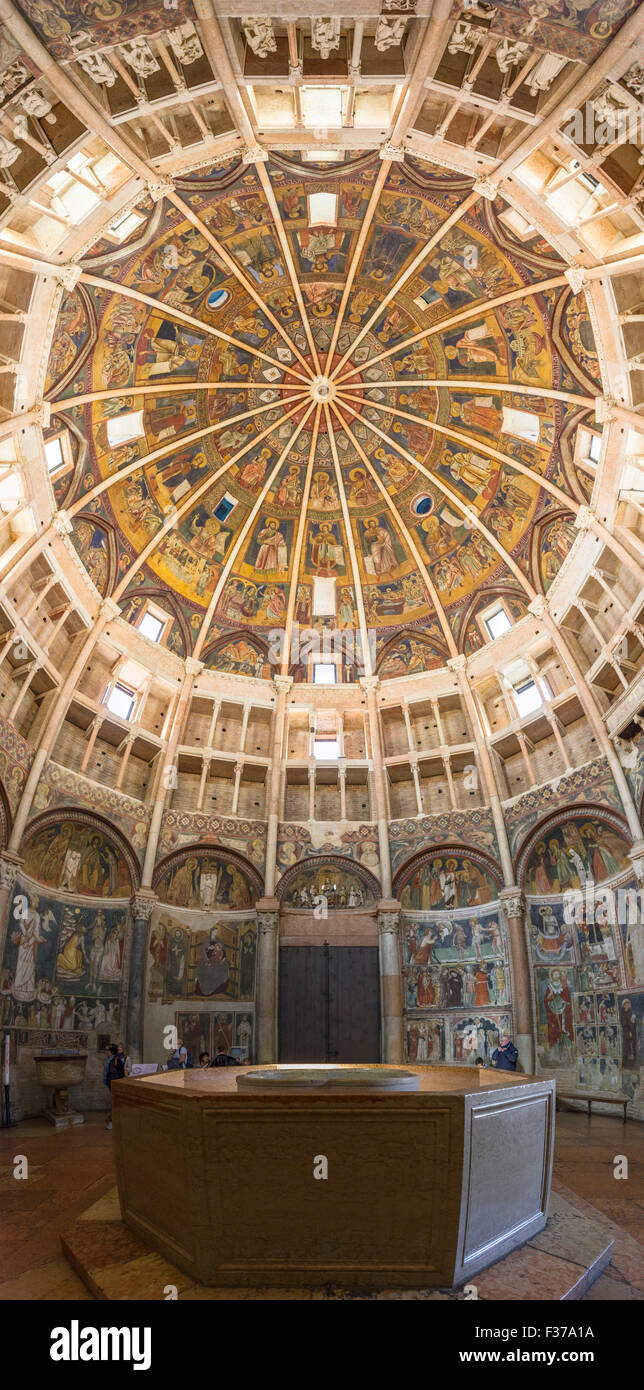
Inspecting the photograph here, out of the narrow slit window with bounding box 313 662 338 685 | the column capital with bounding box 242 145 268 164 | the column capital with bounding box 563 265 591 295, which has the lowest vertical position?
the narrow slit window with bounding box 313 662 338 685

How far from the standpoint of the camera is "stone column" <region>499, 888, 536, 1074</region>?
2291 cm

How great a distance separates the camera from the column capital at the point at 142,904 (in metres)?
24.7

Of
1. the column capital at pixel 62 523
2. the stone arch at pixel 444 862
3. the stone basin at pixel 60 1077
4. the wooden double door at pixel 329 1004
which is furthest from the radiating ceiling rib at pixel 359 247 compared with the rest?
the stone basin at pixel 60 1077

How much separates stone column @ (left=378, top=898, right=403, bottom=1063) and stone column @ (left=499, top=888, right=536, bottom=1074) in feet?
12.3

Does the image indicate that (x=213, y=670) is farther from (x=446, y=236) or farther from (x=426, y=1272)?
(x=426, y=1272)

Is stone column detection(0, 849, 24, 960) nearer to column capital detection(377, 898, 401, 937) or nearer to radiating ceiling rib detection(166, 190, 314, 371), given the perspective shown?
column capital detection(377, 898, 401, 937)

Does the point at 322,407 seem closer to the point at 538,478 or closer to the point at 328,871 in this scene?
the point at 538,478

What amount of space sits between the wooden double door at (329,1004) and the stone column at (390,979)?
280 millimetres

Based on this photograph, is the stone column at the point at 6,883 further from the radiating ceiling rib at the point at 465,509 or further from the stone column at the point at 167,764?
the radiating ceiling rib at the point at 465,509

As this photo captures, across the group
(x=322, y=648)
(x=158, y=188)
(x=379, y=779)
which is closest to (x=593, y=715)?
(x=379, y=779)

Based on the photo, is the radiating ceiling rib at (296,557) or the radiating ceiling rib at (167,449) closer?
the radiating ceiling rib at (167,449)

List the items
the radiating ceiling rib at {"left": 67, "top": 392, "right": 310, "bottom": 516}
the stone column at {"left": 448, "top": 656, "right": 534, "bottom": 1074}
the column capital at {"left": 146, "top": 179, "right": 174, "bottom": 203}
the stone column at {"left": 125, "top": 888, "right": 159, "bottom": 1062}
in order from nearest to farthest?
the column capital at {"left": 146, "top": 179, "right": 174, "bottom": 203}, the stone column at {"left": 448, "top": 656, "right": 534, "bottom": 1074}, the stone column at {"left": 125, "top": 888, "right": 159, "bottom": 1062}, the radiating ceiling rib at {"left": 67, "top": 392, "right": 310, "bottom": 516}

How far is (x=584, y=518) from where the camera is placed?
2255 centimetres

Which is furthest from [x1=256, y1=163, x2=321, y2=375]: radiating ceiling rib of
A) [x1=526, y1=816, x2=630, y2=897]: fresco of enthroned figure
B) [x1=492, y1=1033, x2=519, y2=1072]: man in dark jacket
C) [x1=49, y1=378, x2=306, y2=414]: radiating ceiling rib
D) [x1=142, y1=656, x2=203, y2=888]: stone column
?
[x1=492, y1=1033, x2=519, y2=1072]: man in dark jacket
